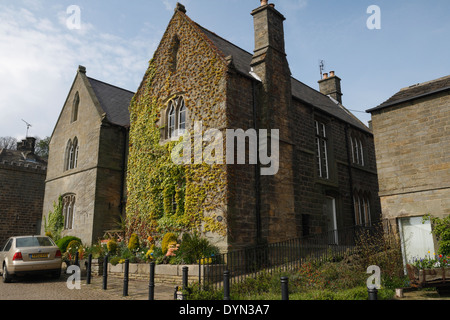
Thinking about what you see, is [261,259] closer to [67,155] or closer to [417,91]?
[417,91]

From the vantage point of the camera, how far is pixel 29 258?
455 inches

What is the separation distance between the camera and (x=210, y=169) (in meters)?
13.3

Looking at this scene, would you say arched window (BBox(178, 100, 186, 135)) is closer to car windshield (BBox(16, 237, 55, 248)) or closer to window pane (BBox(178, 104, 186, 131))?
window pane (BBox(178, 104, 186, 131))

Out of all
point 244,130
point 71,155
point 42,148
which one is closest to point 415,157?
point 244,130

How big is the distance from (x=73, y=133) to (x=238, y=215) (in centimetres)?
1331

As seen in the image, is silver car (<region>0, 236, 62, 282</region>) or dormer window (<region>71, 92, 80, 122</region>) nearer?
silver car (<region>0, 236, 62, 282</region>)

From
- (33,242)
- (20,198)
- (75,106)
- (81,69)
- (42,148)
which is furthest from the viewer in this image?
(42,148)

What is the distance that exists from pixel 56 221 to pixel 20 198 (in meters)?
7.59

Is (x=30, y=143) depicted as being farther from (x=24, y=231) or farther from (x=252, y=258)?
(x=252, y=258)

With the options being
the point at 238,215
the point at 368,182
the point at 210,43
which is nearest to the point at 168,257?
the point at 238,215

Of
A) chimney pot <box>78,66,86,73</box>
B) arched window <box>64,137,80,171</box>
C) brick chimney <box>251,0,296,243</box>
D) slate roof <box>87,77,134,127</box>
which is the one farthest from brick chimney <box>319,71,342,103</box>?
arched window <box>64,137,80,171</box>

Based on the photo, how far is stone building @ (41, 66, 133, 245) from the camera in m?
18.5

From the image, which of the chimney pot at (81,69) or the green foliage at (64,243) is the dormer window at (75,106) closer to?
the chimney pot at (81,69)

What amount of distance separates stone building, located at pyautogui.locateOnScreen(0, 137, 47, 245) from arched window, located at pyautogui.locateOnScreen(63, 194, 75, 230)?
7280 millimetres
